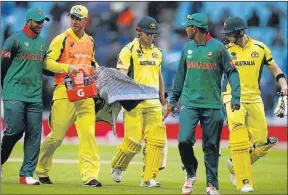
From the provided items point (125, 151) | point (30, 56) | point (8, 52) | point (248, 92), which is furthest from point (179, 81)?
point (8, 52)

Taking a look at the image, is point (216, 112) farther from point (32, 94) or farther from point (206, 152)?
point (32, 94)

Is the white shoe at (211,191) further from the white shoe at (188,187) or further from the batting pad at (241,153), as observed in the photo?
the batting pad at (241,153)

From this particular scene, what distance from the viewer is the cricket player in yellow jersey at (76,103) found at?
11.3 meters

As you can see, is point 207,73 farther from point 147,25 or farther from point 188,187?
point 147,25

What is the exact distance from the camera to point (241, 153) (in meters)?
11.4

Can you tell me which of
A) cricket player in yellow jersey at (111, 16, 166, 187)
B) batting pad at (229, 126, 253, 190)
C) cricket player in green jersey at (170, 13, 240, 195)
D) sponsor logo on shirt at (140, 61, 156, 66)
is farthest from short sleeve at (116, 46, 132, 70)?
batting pad at (229, 126, 253, 190)

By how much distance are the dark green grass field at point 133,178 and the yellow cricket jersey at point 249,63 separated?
1192 mm

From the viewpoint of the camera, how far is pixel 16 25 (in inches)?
986

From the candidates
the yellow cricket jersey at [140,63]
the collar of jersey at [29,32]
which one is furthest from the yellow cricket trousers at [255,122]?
the collar of jersey at [29,32]

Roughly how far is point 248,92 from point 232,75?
4.90ft

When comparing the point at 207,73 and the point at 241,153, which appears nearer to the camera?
the point at 207,73

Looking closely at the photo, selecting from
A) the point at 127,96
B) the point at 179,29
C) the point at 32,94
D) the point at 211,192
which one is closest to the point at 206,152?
the point at 211,192

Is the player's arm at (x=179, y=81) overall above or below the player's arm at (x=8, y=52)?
below

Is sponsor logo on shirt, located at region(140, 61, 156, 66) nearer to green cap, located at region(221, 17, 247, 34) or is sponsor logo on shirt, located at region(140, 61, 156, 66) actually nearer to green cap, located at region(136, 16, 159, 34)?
green cap, located at region(136, 16, 159, 34)
